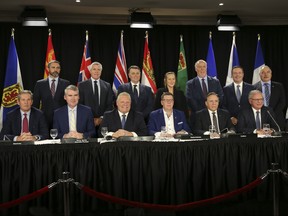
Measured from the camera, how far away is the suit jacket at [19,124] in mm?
5141

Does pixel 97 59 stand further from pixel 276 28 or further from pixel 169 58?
pixel 276 28

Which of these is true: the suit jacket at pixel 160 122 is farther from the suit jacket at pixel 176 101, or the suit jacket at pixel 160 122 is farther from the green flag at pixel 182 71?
the green flag at pixel 182 71

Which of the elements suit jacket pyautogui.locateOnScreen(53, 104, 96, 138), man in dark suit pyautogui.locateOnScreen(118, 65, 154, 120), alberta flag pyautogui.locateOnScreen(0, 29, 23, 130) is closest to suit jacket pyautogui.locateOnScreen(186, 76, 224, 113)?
man in dark suit pyautogui.locateOnScreen(118, 65, 154, 120)

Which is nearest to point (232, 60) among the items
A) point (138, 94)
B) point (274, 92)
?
point (274, 92)

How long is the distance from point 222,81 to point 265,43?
3.37ft

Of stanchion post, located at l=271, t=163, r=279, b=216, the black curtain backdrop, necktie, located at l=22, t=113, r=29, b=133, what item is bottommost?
stanchion post, located at l=271, t=163, r=279, b=216

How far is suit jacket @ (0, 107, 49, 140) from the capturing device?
16.9ft

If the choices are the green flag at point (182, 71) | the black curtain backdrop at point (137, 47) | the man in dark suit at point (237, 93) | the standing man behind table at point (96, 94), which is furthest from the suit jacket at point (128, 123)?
the black curtain backdrop at point (137, 47)

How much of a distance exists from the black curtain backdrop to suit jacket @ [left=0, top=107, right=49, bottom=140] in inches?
98.5

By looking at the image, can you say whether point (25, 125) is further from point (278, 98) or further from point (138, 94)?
point (278, 98)

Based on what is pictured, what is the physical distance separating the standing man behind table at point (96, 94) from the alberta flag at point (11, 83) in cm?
138

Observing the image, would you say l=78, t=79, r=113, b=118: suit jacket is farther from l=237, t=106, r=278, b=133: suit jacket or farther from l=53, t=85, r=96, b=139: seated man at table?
l=237, t=106, r=278, b=133: suit jacket

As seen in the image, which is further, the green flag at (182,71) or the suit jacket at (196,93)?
the green flag at (182,71)

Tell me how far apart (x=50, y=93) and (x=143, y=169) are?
2436 millimetres
